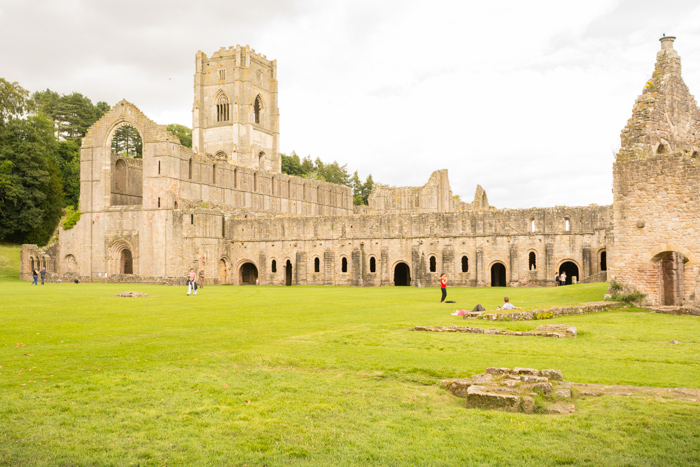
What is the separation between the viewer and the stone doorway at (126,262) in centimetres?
5384

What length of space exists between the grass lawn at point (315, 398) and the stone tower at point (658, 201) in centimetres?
528

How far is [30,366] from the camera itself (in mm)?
10312

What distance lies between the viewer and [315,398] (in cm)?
841

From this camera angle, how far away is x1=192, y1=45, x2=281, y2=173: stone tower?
78.5m

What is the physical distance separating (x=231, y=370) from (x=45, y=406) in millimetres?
3174

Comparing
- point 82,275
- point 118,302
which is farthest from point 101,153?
point 118,302

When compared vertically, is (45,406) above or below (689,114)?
below

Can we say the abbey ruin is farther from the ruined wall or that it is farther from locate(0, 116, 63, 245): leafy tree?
locate(0, 116, 63, 245): leafy tree

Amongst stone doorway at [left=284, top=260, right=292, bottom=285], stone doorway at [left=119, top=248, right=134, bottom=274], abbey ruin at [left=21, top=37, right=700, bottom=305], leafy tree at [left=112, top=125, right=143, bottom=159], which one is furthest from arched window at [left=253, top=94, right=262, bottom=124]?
stone doorway at [left=284, top=260, right=292, bottom=285]

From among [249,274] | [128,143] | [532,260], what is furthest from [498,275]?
[128,143]

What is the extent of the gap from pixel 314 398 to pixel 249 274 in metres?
46.9

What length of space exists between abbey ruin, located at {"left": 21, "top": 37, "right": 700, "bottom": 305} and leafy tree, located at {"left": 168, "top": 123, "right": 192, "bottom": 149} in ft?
95.7

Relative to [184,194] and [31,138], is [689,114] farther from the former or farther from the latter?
[31,138]

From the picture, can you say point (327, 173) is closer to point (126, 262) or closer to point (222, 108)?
point (222, 108)
